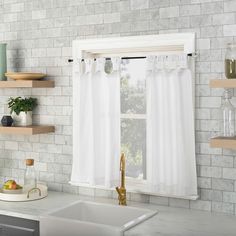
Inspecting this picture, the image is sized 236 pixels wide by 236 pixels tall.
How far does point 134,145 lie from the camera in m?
3.87

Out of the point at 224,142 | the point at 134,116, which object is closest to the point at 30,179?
the point at 134,116

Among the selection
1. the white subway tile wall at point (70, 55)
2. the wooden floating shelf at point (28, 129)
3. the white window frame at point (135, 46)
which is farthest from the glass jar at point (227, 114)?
the wooden floating shelf at point (28, 129)

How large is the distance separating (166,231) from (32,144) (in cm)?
167

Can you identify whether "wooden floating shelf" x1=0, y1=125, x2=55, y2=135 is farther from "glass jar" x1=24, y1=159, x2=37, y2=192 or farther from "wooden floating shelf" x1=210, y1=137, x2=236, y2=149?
"wooden floating shelf" x1=210, y1=137, x2=236, y2=149

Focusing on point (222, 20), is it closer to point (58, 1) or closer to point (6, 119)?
point (58, 1)

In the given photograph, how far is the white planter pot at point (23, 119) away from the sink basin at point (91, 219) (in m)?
0.87

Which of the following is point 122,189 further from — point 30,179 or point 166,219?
point 30,179

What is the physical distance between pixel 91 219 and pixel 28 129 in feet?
2.93

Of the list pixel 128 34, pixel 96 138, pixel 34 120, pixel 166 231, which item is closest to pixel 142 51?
pixel 128 34

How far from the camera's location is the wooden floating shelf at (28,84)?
3877mm

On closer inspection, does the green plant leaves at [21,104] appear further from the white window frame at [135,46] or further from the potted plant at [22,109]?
the white window frame at [135,46]

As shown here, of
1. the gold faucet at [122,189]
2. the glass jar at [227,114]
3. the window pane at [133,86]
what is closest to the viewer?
the glass jar at [227,114]

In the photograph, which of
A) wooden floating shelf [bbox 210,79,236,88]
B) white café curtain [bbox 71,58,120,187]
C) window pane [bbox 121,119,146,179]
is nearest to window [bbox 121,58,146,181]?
window pane [bbox 121,119,146,179]

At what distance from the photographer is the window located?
3.83 m
